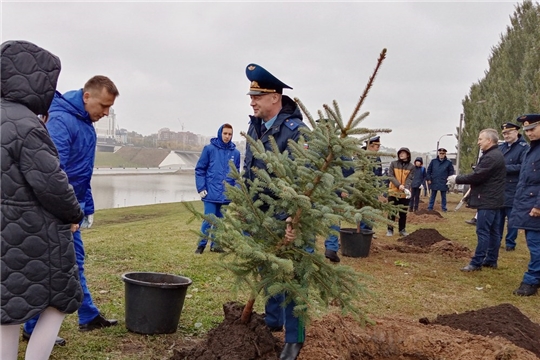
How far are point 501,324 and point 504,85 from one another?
89.6 ft

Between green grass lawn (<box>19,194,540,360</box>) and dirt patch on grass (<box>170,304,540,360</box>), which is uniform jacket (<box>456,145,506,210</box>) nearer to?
green grass lawn (<box>19,194,540,360</box>)

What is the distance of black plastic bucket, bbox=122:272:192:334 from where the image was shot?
394cm

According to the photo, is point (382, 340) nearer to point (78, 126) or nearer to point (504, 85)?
A: point (78, 126)

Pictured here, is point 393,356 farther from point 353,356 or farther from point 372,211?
point 372,211

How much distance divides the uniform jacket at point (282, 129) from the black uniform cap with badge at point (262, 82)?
144 millimetres

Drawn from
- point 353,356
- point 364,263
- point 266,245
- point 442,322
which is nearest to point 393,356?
point 353,356

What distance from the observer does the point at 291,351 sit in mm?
3549

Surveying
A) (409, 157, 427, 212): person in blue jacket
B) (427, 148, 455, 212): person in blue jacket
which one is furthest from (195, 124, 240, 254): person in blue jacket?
(427, 148, 455, 212): person in blue jacket

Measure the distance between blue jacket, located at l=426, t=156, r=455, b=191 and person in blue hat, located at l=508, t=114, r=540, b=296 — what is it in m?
11.3

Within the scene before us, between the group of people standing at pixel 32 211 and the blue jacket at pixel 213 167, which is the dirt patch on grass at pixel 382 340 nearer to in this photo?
the group of people standing at pixel 32 211

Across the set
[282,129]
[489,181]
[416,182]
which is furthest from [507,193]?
[416,182]

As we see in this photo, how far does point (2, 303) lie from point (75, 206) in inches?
25.6

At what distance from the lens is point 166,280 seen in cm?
Answer: 429

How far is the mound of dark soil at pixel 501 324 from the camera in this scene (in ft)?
13.8
